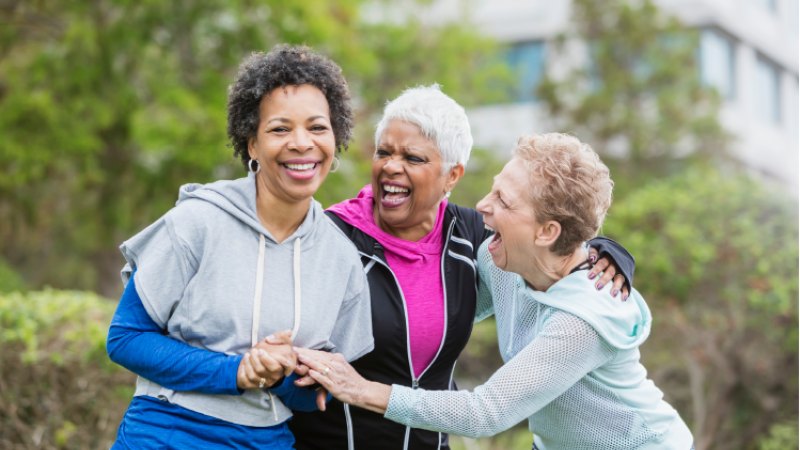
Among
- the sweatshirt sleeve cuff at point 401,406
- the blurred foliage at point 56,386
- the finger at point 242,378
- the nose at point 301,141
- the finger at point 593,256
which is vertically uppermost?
the nose at point 301,141

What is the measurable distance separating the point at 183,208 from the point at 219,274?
9.6 inches

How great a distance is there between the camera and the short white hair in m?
2.84

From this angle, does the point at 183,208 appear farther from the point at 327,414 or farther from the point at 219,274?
the point at 327,414

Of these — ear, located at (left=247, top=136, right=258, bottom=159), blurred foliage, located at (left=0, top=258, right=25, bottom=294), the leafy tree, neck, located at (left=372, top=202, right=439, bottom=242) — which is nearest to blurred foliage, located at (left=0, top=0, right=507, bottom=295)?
blurred foliage, located at (left=0, top=258, right=25, bottom=294)

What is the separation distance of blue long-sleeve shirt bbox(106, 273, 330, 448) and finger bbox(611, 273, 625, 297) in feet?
4.15

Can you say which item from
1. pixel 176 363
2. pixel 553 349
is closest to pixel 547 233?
pixel 553 349

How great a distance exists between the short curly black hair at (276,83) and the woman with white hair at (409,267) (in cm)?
39

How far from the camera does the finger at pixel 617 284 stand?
8.01 ft

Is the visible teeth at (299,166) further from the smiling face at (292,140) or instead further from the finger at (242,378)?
the finger at (242,378)

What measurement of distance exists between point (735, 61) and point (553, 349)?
803 inches

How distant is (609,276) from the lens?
2.49 meters

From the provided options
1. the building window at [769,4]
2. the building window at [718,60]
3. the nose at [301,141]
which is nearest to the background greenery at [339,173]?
the nose at [301,141]

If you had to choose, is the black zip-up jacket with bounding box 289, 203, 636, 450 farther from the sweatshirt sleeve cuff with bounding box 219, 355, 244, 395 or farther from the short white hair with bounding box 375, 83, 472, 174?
the sweatshirt sleeve cuff with bounding box 219, 355, 244, 395

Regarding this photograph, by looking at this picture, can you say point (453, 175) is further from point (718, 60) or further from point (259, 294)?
point (718, 60)
